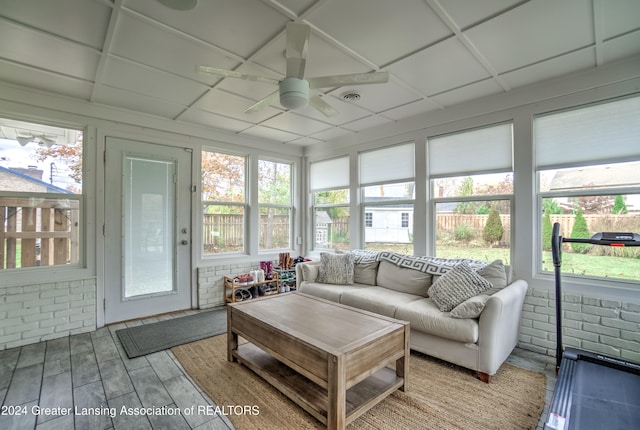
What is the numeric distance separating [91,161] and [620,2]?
4.83m

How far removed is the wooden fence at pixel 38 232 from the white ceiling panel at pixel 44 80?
1163mm

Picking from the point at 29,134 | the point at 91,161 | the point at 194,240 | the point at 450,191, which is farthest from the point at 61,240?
the point at 450,191

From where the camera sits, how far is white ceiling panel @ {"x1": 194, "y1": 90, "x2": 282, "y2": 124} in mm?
3166

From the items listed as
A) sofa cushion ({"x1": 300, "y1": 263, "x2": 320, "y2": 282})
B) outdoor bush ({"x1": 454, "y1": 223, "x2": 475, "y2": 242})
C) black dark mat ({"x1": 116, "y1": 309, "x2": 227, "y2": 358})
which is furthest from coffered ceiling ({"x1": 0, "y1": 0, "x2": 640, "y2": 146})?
black dark mat ({"x1": 116, "y1": 309, "x2": 227, "y2": 358})

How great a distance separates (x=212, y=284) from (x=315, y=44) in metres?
3.47

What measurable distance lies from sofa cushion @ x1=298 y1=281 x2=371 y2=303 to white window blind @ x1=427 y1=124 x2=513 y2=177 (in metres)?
1.78

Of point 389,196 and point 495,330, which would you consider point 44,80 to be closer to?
point 389,196

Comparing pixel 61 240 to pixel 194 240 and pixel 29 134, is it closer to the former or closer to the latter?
pixel 29 134

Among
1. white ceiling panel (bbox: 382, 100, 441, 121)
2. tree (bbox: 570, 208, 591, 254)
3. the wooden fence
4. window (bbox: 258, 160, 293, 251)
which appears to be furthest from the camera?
window (bbox: 258, 160, 293, 251)

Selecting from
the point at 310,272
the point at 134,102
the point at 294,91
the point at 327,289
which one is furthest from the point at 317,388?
the point at 134,102

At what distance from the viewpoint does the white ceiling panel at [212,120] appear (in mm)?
3730

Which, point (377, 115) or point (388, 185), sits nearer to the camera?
point (377, 115)

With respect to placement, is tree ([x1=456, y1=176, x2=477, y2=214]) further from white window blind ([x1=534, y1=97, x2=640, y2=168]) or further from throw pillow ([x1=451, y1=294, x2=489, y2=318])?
throw pillow ([x1=451, y1=294, x2=489, y2=318])

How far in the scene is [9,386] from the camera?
224cm
